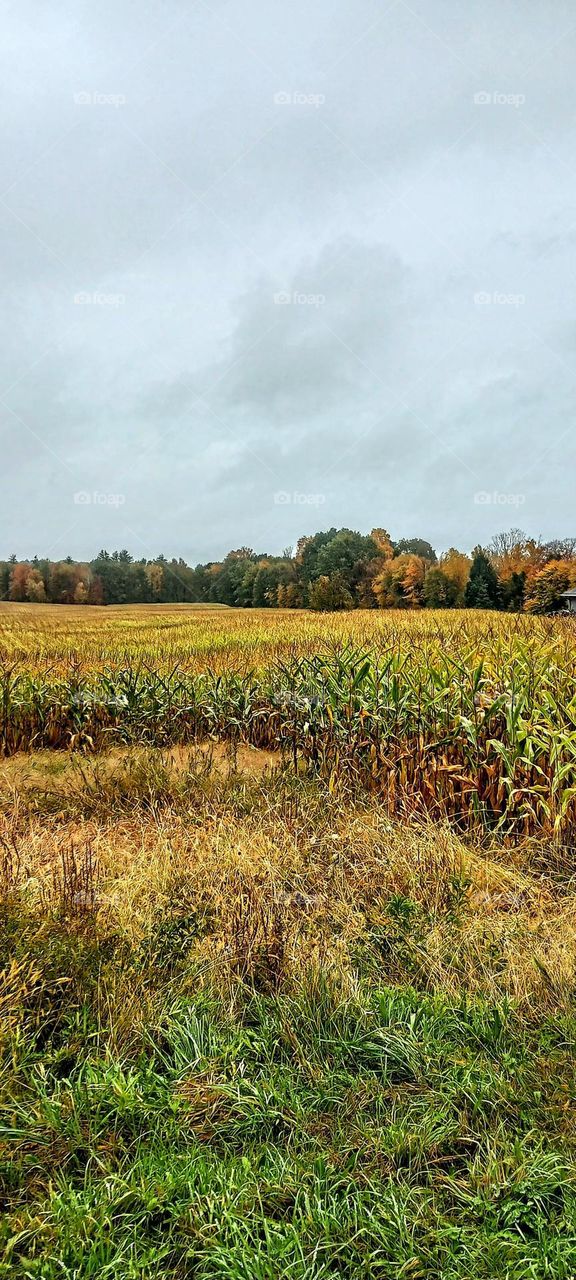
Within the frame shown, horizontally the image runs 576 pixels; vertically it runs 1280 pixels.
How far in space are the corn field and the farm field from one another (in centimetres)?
4

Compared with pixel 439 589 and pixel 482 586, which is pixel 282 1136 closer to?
pixel 439 589

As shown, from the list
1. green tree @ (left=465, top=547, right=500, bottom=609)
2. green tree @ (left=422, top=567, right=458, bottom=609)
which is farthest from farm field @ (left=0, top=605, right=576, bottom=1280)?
green tree @ (left=465, top=547, right=500, bottom=609)

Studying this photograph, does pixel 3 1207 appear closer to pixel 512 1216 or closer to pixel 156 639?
pixel 512 1216

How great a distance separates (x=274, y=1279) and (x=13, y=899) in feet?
6.02

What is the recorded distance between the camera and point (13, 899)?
2734 millimetres

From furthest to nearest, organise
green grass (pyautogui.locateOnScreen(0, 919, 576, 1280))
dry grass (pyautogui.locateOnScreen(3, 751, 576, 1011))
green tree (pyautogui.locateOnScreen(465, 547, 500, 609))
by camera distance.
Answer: green tree (pyautogui.locateOnScreen(465, 547, 500, 609))
dry grass (pyautogui.locateOnScreen(3, 751, 576, 1011))
green grass (pyautogui.locateOnScreen(0, 919, 576, 1280))

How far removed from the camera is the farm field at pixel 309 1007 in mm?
1485

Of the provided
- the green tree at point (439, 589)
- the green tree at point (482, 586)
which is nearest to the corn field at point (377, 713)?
the green tree at point (439, 589)

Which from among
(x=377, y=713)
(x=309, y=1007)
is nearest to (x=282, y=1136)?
(x=309, y=1007)

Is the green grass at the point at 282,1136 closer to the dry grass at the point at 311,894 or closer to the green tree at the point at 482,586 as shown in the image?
the dry grass at the point at 311,894

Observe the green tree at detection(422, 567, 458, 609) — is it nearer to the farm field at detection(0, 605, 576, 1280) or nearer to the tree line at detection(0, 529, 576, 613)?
the tree line at detection(0, 529, 576, 613)

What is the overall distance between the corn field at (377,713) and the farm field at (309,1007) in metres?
0.04

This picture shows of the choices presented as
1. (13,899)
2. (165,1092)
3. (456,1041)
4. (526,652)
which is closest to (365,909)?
(456,1041)

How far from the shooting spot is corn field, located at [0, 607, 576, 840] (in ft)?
13.7
